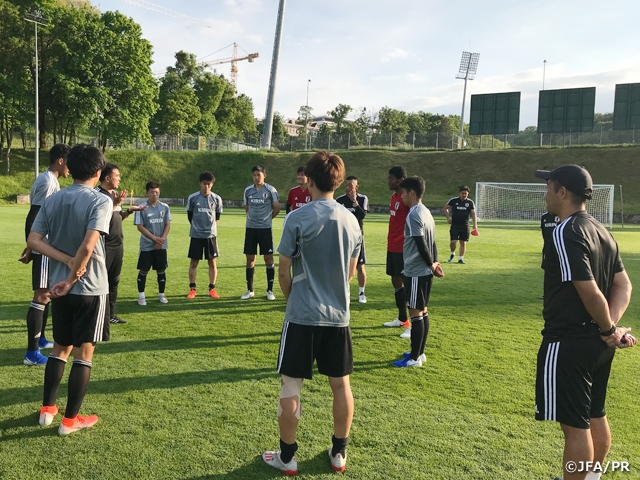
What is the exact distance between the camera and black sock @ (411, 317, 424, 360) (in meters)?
5.45

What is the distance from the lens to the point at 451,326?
23.8ft

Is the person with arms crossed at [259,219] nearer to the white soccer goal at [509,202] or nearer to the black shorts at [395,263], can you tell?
the black shorts at [395,263]

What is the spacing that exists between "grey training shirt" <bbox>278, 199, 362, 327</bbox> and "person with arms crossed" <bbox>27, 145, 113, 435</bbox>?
1.55m

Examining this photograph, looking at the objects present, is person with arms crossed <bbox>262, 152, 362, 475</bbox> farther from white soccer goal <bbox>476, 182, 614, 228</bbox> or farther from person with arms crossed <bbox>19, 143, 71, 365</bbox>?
white soccer goal <bbox>476, 182, 614, 228</bbox>

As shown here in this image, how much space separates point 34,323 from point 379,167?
137 feet

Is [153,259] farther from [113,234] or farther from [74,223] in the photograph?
[74,223]

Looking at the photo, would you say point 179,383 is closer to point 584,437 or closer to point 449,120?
point 584,437

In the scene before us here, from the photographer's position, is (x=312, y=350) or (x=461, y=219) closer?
(x=312, y=350)

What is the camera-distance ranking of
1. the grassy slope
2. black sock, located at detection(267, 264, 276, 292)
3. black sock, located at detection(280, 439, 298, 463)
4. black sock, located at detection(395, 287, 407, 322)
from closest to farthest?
black sock, located at detection(280, 439, 298, 463), black sock, located at detection(395, 287, 407, 322), black sock, located at detection(267, 264, 276, 292), the grassy slope

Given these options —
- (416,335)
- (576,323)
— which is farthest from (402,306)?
(576,323)

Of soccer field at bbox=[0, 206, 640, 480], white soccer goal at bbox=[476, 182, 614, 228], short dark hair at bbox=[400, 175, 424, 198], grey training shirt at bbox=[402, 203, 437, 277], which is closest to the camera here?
soccer field at bbox=[0, 206, 640, 480]

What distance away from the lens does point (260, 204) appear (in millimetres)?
8703

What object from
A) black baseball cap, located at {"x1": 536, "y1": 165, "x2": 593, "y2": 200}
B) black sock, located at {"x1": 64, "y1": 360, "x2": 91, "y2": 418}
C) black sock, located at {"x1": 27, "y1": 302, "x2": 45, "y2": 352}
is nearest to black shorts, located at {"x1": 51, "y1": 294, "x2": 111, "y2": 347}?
black sock, located at {"x1": 64, "y1": 360, "x2": 91, "y2": 418}

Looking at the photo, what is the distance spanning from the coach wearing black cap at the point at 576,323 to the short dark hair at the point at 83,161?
3.26 metres
